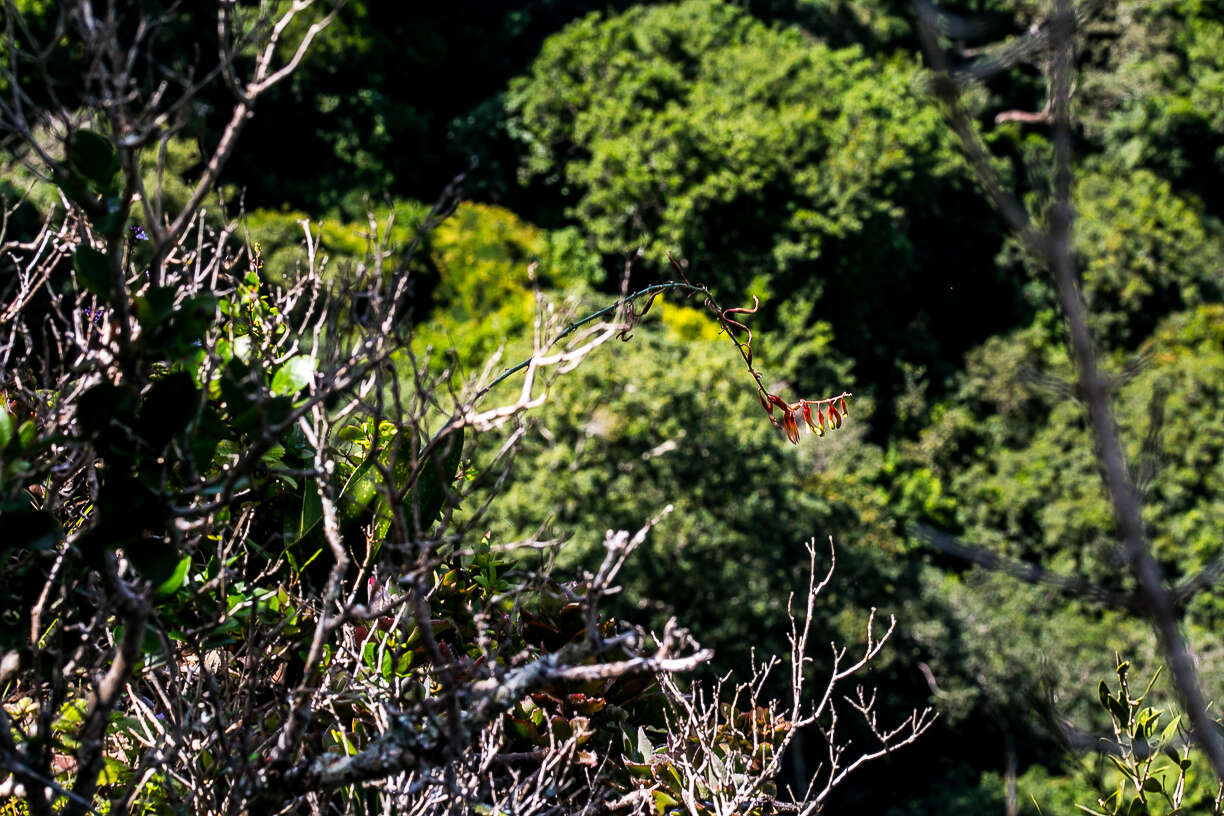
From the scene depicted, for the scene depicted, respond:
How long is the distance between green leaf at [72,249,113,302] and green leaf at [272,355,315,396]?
23 centimetres

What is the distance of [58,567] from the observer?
137cm

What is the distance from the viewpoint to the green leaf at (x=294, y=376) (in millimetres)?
1354

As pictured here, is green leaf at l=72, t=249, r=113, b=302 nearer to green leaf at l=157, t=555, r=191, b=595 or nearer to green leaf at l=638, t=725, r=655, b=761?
green leaf at l=157, t=555, r=191, b=595

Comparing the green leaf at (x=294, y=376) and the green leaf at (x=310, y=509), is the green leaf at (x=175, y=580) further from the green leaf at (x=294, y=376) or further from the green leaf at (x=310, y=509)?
the green leaf at (x=310, y=509)

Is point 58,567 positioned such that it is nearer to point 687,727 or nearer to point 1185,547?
point 687,727

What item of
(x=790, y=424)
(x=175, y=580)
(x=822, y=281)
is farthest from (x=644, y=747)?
(x=822, y=281)

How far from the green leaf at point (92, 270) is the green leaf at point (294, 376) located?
229mm

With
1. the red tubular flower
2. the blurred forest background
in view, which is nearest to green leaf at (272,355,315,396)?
the red tubular flower

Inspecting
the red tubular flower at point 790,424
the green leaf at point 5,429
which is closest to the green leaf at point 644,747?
the red tubular flower at point 790,424

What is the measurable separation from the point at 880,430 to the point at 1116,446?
55.4 ft

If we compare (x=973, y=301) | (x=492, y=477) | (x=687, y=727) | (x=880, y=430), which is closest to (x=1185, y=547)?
(x=880, y=430)

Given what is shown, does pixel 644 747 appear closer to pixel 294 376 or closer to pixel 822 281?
pixel 294 376

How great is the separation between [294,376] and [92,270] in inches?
10.3

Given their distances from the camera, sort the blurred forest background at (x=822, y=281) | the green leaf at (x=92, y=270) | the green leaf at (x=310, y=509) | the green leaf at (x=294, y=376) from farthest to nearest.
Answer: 1. the blurred forest background at (x=822, y=281)
2. the green leaf at (x=310, y=509)
3. the green leaf at (x=294, y=376)
4. the green leaf at (x=92, y=270)
